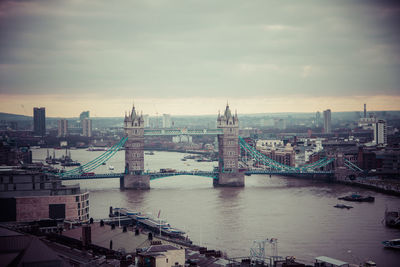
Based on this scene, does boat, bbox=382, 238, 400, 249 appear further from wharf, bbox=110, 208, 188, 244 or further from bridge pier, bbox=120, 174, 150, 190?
bridge pier, bbox=120, 174, 150, 190

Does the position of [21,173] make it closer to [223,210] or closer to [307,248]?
[223,210]

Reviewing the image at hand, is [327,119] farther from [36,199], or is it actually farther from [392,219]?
[36,199]

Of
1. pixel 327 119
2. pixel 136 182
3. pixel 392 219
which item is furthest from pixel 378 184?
pixel 327 119

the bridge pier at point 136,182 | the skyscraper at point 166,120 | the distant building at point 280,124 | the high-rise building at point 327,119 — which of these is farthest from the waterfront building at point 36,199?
the skyscraper at point 166,120

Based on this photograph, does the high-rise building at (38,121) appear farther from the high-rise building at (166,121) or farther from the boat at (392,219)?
the boat at (392,219)

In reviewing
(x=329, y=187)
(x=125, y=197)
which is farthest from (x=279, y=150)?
(x=125, y=197)
